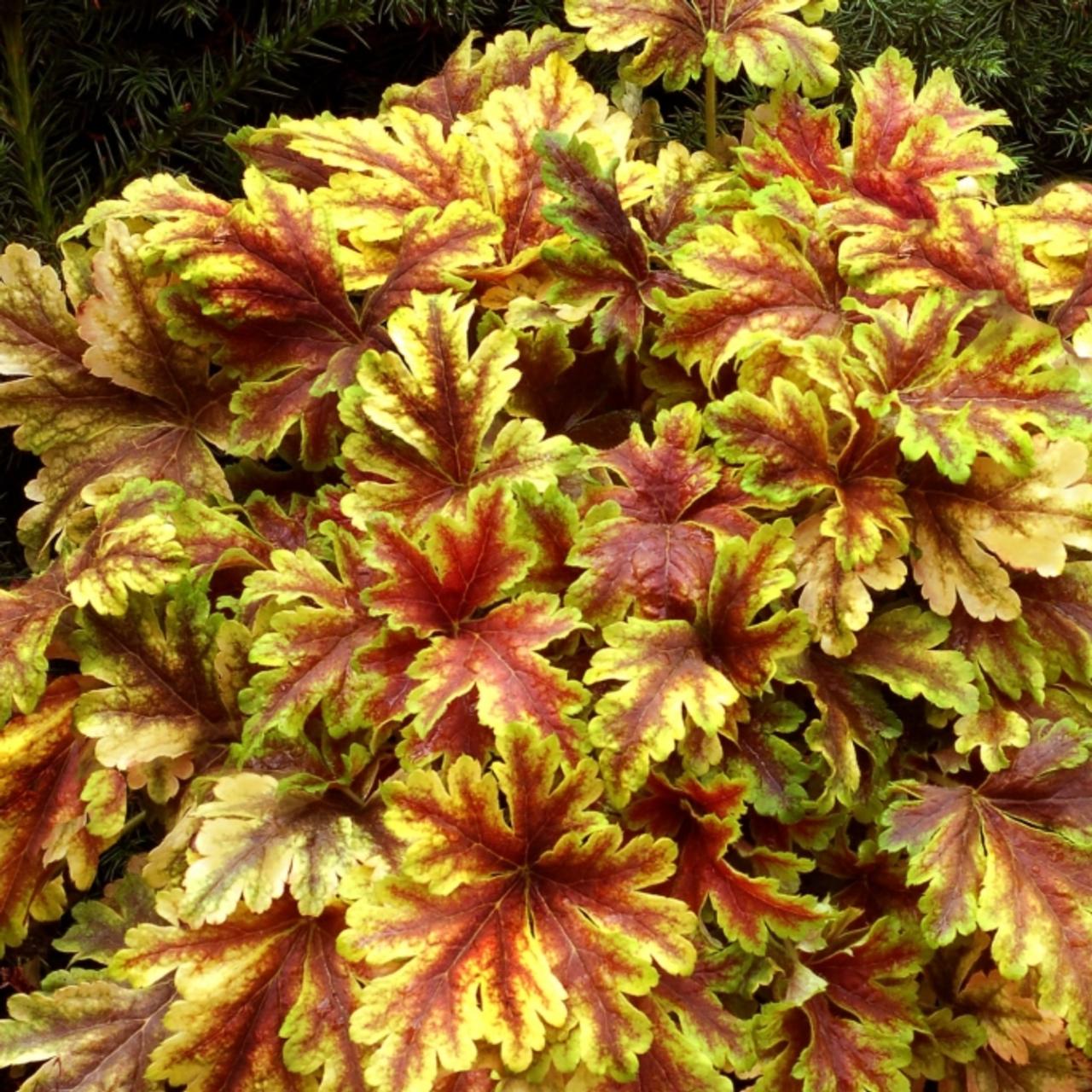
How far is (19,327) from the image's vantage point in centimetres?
110

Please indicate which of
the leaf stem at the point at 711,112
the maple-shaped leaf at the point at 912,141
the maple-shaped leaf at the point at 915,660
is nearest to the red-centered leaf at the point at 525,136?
the leaf stem at the point at 711,112

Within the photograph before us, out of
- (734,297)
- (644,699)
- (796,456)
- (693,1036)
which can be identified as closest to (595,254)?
(734,297)

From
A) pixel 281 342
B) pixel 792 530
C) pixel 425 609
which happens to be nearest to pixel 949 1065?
pixel 792 530

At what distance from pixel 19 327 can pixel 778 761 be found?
766mm

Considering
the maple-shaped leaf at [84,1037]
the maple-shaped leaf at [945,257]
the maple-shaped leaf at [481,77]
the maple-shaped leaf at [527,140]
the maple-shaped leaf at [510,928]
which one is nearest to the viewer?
the maple-shaped leaf at [510,928]

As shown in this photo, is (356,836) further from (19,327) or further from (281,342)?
(19,327)

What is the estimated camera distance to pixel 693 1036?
34.6 inches

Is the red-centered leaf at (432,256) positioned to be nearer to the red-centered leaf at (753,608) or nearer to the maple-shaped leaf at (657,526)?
the maple-shaped leaf at (657,526)

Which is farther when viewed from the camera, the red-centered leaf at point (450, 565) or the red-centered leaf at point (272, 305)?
the red-centered leaf at point (272, 305)

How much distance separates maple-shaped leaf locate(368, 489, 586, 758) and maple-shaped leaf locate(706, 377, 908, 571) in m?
0.18

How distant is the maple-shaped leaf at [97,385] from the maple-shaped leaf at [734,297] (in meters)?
0.42

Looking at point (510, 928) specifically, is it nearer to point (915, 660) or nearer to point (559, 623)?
point (559, 623)

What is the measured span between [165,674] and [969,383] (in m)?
0.69

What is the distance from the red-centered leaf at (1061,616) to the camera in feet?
3.22
